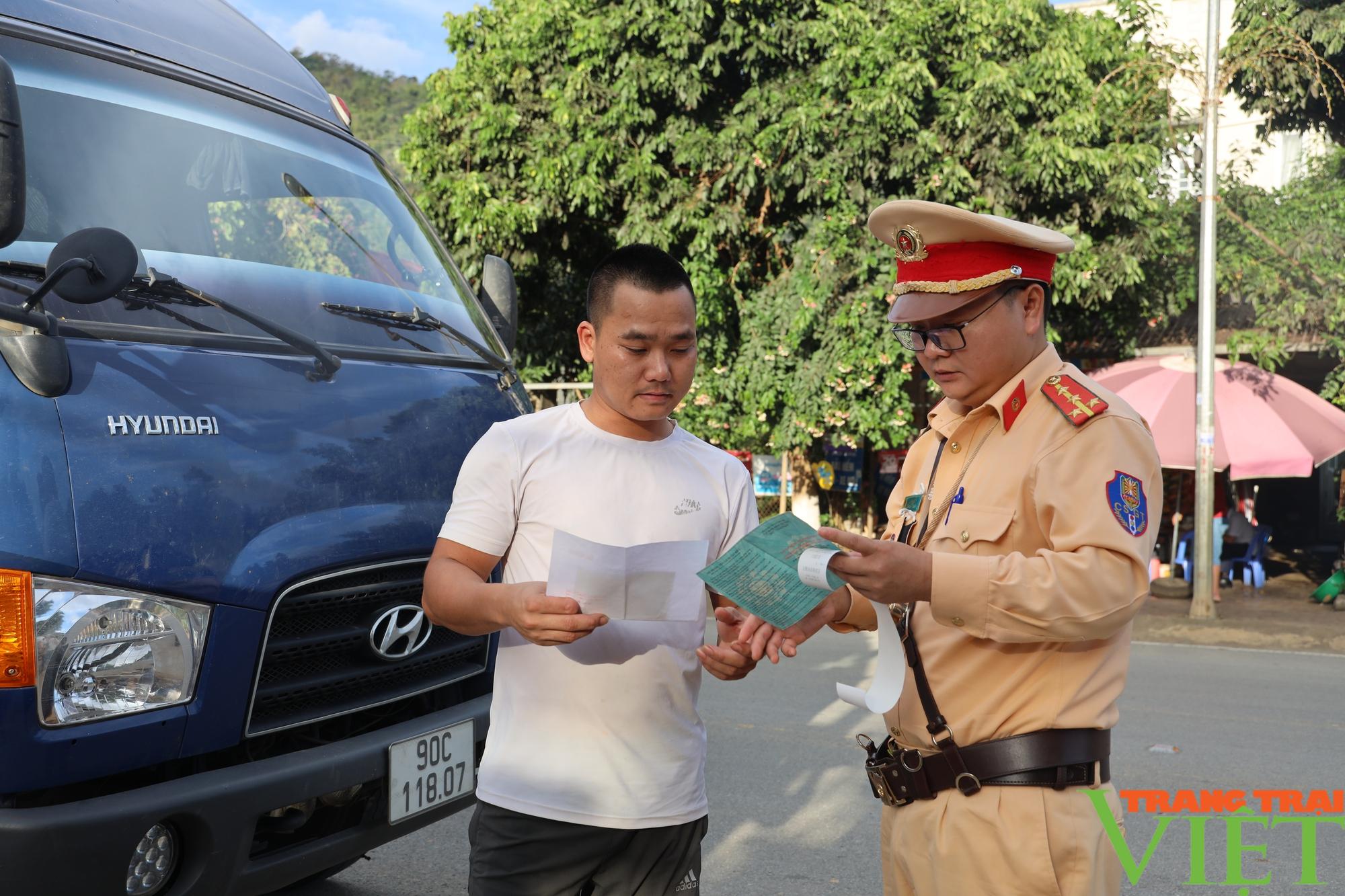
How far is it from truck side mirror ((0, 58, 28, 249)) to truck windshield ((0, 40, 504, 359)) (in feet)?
0.63

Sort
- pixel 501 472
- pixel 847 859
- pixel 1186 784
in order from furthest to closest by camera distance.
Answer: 1. pixel 1186 784
2. pixel 847 859
3. pixel 501 472

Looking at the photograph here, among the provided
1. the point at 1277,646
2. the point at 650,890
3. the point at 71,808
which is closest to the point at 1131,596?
the point at 650,890

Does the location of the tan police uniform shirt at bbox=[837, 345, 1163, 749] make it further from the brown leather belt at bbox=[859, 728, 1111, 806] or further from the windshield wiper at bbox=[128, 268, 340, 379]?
the windshield wiper at bbox=[128, 268, 340, 379]

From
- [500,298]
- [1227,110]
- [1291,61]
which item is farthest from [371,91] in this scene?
[500,298]

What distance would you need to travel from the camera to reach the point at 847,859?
4.45 metres

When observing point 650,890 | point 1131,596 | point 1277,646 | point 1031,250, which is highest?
point 1031,250

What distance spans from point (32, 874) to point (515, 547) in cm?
111

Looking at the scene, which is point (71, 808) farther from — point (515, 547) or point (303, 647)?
point (515, 547)

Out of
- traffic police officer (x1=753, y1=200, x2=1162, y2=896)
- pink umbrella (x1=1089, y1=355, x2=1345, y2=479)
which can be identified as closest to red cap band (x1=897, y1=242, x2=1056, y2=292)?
traffic police officer (x1=753, y1=200, x2=1162, y2=896)

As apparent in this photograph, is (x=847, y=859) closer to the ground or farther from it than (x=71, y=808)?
closer to the ground

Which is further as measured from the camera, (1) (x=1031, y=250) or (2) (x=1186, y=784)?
(2) (x=1186, y=784)

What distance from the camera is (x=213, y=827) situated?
253 cm

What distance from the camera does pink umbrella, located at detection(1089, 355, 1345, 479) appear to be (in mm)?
11922

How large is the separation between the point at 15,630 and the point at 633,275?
142cm
